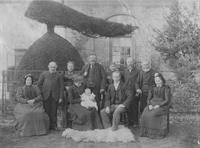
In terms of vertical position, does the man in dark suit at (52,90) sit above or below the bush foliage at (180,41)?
below

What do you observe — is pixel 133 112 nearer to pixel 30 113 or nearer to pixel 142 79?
pixel 142 79

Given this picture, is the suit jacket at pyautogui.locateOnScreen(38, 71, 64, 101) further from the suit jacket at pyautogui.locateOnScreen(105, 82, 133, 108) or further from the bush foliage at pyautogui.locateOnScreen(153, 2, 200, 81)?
the bush foliage at pyautogui.locateOnScreen(153, 2, 200, 81)

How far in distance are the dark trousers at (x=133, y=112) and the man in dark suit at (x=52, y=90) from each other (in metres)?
1.64

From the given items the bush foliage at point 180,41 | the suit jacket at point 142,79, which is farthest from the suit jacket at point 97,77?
the bush foliage at point 180,41

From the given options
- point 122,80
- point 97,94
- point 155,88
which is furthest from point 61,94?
point 155,88

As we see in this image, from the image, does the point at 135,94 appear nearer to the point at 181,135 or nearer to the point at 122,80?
the point at 122,80

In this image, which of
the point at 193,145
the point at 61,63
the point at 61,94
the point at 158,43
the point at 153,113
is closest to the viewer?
the point at 193,145

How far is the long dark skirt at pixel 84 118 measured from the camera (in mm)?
7110

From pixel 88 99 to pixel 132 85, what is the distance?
1035 mm

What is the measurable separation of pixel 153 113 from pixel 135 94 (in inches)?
35.2

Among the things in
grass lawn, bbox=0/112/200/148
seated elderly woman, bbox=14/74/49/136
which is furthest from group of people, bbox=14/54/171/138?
grass lawn, bbox=0/112/200/148

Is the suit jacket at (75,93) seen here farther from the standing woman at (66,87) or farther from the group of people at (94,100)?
the standing woman at (66,87)

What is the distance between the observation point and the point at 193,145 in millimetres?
6117

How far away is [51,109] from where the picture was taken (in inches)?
299
